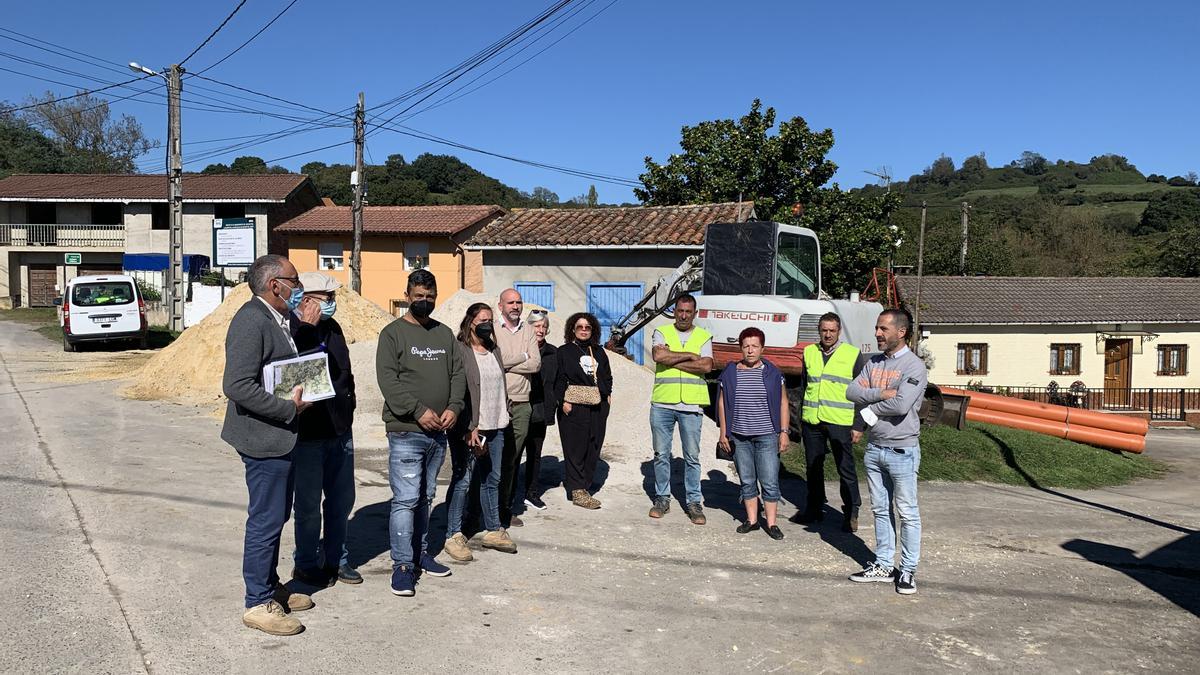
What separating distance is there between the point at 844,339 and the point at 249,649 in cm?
1175

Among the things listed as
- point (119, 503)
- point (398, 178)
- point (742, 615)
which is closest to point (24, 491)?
point (119, 503)

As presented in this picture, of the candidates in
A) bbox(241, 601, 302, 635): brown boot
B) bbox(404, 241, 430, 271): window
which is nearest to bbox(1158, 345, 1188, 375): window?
bbox(404, 241, 430, 271): window

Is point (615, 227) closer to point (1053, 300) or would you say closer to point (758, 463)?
point (758, 463)

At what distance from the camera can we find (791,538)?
24.4 ft

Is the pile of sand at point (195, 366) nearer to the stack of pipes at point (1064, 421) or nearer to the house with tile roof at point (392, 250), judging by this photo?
the stack of pipes at point (1064, 421)

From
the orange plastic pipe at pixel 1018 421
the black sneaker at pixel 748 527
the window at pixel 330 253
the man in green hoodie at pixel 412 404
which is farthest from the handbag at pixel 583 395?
the window at pixel 330 253

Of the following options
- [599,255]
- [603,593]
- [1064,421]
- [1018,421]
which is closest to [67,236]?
[599,255]

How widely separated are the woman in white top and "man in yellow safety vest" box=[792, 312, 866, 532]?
111 inches

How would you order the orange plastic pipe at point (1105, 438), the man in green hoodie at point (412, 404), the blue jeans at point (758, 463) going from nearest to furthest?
the man in green hoodie at point (412, 404) < the blue jeans at point (758, 463) < the orange plastic pipe at point (1105, 438)

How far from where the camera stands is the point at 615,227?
2377cm

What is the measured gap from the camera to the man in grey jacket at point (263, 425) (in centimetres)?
456

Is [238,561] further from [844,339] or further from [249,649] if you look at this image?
[844,339]

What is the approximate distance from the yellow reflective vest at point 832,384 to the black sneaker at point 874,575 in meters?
1.79

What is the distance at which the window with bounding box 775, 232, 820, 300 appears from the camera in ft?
53.2
